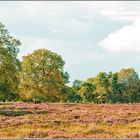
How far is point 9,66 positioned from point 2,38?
4.38m

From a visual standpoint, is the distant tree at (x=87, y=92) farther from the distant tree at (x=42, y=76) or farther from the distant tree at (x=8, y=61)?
the distant tree at (x=8, y=61)

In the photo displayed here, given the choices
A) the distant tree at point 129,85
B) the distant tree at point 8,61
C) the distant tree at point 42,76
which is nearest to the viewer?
the distant tree at point 8,61

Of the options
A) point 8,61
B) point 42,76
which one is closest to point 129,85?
point 42,76

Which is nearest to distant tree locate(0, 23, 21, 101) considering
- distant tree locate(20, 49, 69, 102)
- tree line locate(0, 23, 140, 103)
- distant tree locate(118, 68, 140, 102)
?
tree line locate(0, 23, 140, 103)

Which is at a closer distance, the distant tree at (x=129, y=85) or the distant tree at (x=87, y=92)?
the distant tree at (x=129, y=85)

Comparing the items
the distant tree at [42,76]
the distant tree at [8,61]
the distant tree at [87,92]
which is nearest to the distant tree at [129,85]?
the distant tree at [87,92]

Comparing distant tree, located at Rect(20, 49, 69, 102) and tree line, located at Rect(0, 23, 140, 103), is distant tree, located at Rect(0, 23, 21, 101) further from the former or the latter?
distant tree, located at Rect(20, 49, 69, 102)

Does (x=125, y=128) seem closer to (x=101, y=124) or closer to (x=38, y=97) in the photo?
(x=101, y=124)

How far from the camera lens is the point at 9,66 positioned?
66.2 meters

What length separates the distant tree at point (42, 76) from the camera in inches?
3548

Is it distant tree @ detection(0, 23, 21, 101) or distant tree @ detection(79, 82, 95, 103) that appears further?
distant tree @ detection(79, 82, 95, 103)

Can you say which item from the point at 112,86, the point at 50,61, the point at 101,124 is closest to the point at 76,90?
the point at 112,86

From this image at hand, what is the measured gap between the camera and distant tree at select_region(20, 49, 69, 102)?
90131 millimetres

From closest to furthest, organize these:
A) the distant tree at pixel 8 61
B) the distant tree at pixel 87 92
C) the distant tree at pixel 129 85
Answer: the distant tree at pixel 8 61
the distant tree at pixel 129 85
the distant tree at pixel 87 92
